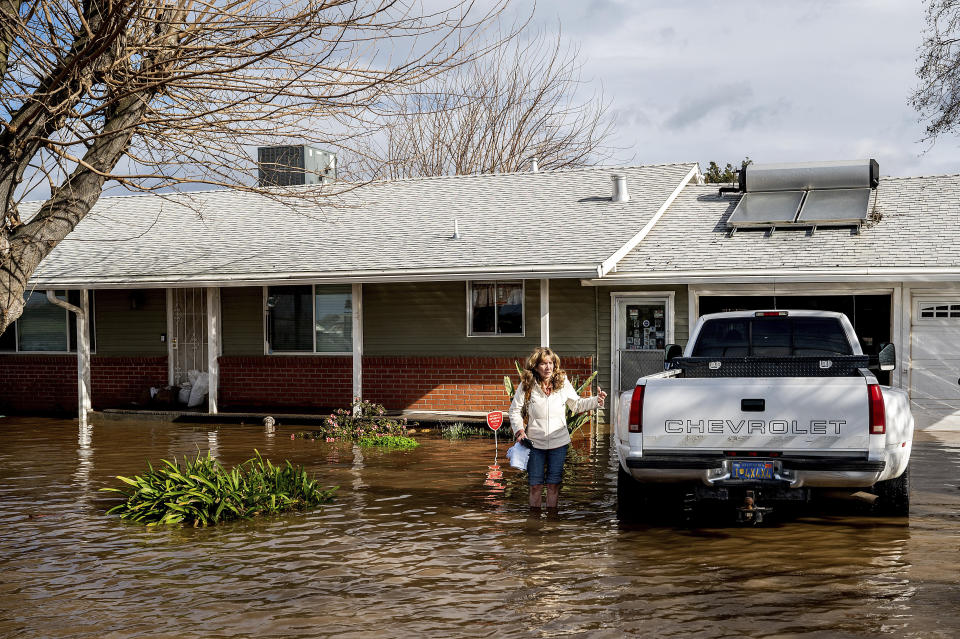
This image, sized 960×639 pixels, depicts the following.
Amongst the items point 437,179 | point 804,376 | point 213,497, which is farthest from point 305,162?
point 804,376

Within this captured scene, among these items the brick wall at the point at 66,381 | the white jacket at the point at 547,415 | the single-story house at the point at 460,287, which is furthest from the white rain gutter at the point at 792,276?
the brick wall at the point at 66,381

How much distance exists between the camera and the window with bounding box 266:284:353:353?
65.7 ft

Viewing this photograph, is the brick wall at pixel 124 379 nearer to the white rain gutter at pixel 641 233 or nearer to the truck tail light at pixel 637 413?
the white rain gutter at pixel 641 233

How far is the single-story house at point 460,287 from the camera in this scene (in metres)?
16.6

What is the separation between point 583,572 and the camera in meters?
7.50

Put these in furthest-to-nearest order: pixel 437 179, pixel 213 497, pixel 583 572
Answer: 1. pixel 437 179
2. pixel 213 497
3. pixel 583 572

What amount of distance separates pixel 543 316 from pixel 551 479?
741 cm

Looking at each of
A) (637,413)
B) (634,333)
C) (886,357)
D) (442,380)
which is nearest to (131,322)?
(442,380)

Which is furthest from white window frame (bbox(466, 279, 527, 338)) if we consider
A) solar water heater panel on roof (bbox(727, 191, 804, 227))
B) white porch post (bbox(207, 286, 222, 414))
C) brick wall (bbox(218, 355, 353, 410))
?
white porch post (bbox(207, 286, 222, 414))

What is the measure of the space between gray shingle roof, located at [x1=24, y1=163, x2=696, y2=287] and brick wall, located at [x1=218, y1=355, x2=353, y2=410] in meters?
2.26

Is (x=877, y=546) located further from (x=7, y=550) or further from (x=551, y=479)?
(x=7, y=550)

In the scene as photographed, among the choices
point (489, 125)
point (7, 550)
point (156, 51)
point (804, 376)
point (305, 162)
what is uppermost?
point (489, 125)

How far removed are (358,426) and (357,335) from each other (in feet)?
7.27

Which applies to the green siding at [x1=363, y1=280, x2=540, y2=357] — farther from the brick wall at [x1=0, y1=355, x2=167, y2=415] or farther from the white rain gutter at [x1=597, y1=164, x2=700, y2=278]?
the brick wall at [x1=0, y1=355, x2=167, y2=415]
